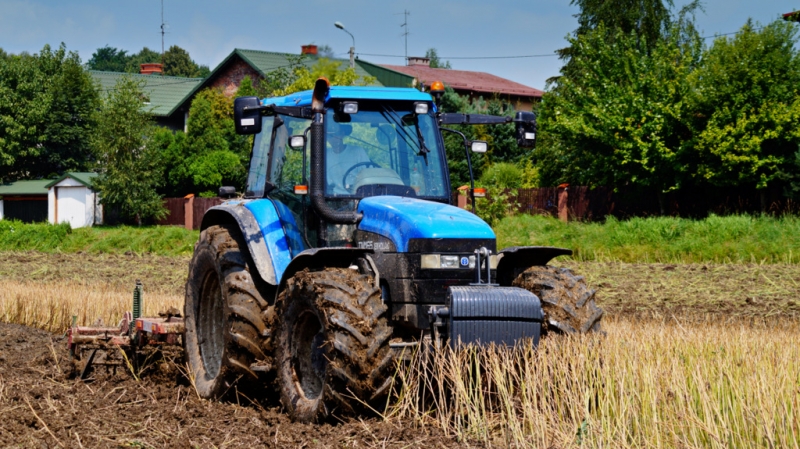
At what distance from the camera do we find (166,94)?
198 feet

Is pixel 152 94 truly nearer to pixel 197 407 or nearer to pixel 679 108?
pixel 679 108

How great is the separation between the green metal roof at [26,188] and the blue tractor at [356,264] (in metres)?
40.4

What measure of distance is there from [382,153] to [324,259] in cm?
109

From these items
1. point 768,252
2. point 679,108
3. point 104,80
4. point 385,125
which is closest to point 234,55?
point 104,80

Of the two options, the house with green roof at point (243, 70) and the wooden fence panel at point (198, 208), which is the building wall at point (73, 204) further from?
the house with green roof at point (243, 70)

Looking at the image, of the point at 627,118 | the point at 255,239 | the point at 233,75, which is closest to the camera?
the point at 255,239

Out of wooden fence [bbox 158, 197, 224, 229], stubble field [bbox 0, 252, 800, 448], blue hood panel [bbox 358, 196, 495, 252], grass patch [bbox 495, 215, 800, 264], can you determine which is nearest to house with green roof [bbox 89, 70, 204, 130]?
wooden fence [bbox 158, 197, 224, 229]

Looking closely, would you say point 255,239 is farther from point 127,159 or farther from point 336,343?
point 127,159

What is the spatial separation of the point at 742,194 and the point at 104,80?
151ft

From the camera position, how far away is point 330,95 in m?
7.70

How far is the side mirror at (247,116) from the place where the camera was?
23.9 feet

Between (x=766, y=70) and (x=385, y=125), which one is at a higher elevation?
(x=766, y=70)

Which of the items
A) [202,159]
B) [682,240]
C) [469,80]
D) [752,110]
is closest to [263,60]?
[202,159]

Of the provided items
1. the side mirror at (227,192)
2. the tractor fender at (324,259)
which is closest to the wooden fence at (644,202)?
the side mirror at (227,192)
